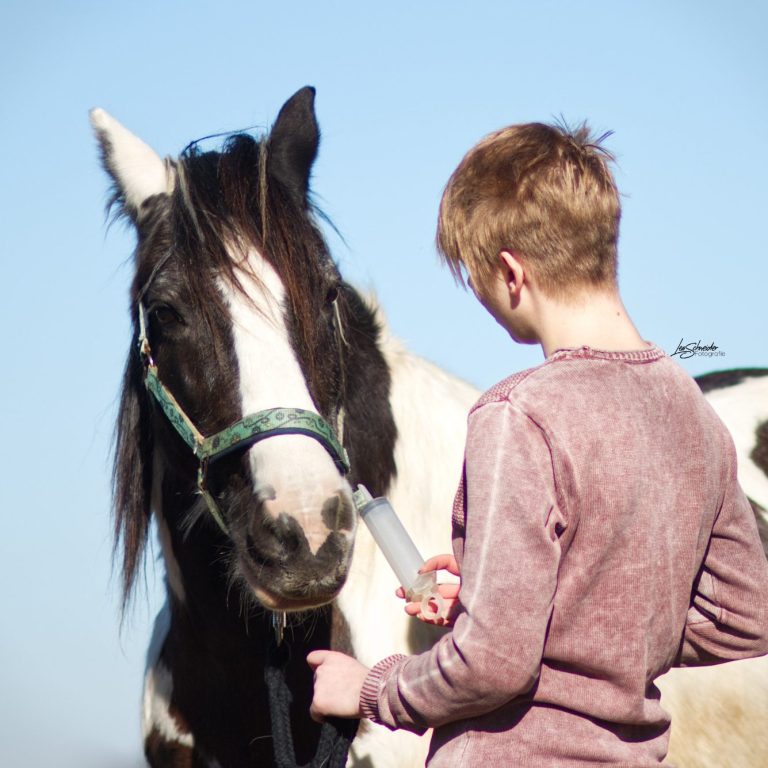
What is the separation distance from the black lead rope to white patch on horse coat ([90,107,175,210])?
1393mm

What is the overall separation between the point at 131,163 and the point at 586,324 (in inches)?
79.5

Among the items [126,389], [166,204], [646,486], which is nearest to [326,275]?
[166,204]

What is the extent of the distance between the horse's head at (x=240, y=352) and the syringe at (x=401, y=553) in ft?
0.46

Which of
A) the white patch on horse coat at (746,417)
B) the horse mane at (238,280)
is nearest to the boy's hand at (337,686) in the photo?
the horse mane at (238,280)

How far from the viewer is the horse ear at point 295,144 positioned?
10.2ft

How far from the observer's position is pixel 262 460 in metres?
2.21

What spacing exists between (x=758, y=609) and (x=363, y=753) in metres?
1.41

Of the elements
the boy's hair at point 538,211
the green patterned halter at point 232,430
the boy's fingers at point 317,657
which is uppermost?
the boy's hair at point 538,211

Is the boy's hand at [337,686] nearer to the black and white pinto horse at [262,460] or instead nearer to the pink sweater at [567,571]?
the pink sweater at [567,571]

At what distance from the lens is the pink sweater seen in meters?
1.42

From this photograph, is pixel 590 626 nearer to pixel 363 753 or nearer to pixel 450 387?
pixel 363 753

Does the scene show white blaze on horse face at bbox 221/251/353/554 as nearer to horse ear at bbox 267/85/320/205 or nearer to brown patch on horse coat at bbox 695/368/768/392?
horse ear at bbox 267/85/320/205

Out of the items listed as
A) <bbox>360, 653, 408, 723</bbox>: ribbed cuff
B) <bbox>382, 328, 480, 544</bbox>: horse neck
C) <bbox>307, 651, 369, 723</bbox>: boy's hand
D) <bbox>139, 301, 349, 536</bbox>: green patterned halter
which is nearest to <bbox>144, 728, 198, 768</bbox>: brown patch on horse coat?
<bbox>139, 301, 349, 536</bbox>: green patterned halter

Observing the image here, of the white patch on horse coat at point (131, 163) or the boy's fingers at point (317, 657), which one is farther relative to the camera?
the white patch on horse coat at point (131, 163)
